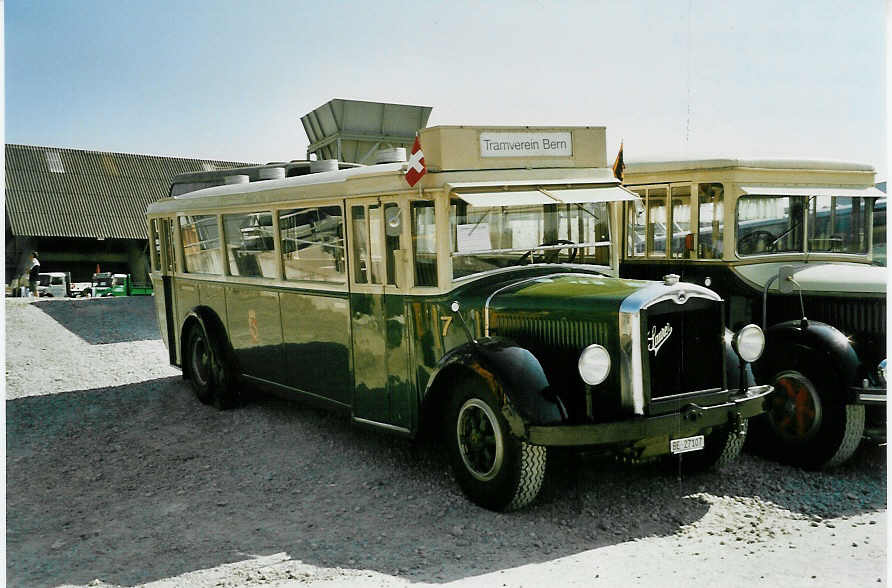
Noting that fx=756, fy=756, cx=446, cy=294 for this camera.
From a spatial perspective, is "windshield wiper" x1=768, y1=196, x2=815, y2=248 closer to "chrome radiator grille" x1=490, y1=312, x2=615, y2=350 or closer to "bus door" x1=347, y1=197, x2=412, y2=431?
"chrome radiator grille" x1=490, y1=312, x2=615, y2=350

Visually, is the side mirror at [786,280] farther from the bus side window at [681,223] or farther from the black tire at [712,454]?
the black tire at [712,454]

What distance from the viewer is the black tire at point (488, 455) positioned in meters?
4.02

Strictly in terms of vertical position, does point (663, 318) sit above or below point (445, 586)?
above

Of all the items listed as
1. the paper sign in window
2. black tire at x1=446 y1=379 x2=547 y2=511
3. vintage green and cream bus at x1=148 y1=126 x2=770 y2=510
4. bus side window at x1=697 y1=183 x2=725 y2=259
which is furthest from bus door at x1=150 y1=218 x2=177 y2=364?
bus side window at x1=697 y1=183 x2=725 y2=259

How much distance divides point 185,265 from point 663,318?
493 cm

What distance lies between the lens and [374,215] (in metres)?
4.82

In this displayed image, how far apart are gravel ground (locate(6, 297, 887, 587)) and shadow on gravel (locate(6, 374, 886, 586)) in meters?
0.01

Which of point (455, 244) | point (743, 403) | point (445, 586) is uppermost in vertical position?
point (455, 244)

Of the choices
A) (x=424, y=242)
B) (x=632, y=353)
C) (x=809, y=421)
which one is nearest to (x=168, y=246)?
(x=424, y=242)

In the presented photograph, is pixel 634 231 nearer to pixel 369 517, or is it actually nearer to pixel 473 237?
pixel 473 237

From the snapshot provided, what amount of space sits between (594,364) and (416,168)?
153 cm

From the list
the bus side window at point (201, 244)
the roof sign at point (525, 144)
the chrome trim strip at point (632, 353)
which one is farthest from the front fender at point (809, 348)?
the bus side window at point (201, 244)

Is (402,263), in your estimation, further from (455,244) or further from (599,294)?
(599,294)

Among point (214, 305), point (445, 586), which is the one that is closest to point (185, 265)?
point (214, 305)
